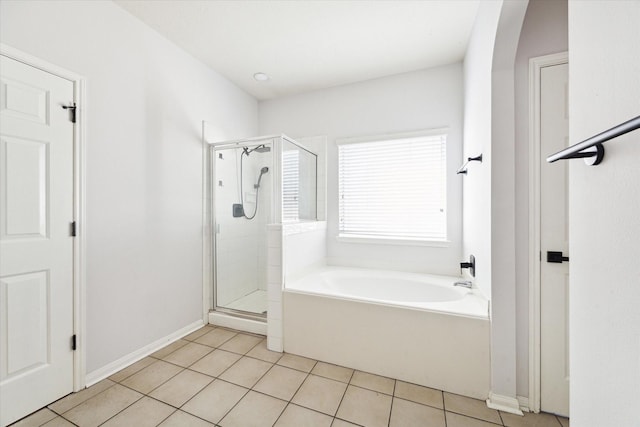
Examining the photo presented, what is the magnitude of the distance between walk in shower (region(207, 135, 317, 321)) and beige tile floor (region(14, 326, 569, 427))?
767 mm

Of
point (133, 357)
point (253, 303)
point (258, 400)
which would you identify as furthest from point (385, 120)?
point (133, 357)

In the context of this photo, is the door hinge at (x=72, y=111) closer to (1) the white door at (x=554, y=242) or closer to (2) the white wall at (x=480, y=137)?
(2) the white wall at (x=480, y=137)

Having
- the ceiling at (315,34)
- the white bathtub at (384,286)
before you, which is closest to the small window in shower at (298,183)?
the white bathtub at (384,286)

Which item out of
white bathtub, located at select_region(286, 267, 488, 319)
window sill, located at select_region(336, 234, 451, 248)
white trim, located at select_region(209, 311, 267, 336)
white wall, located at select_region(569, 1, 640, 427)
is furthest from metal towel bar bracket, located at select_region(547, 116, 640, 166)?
white trim, located at select_region(209, 311, 267, 336)

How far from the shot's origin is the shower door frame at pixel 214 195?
2.60 meters

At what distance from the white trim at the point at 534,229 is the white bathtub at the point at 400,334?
231 mm

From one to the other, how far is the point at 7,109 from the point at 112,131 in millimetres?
535

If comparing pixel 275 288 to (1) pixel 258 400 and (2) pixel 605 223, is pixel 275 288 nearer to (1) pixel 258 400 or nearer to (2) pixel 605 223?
(1) pixel 258 400

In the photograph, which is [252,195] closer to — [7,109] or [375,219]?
[375,219]

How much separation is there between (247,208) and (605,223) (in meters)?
2.67

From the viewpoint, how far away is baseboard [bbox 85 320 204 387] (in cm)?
182

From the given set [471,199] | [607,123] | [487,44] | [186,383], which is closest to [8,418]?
[186,383]

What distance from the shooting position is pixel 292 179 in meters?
2.79

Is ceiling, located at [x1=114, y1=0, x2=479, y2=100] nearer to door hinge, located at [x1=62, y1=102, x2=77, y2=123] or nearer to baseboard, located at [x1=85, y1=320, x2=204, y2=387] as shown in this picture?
door hinge, located at [x1=62, y1=102, x2=77, y2=123]
